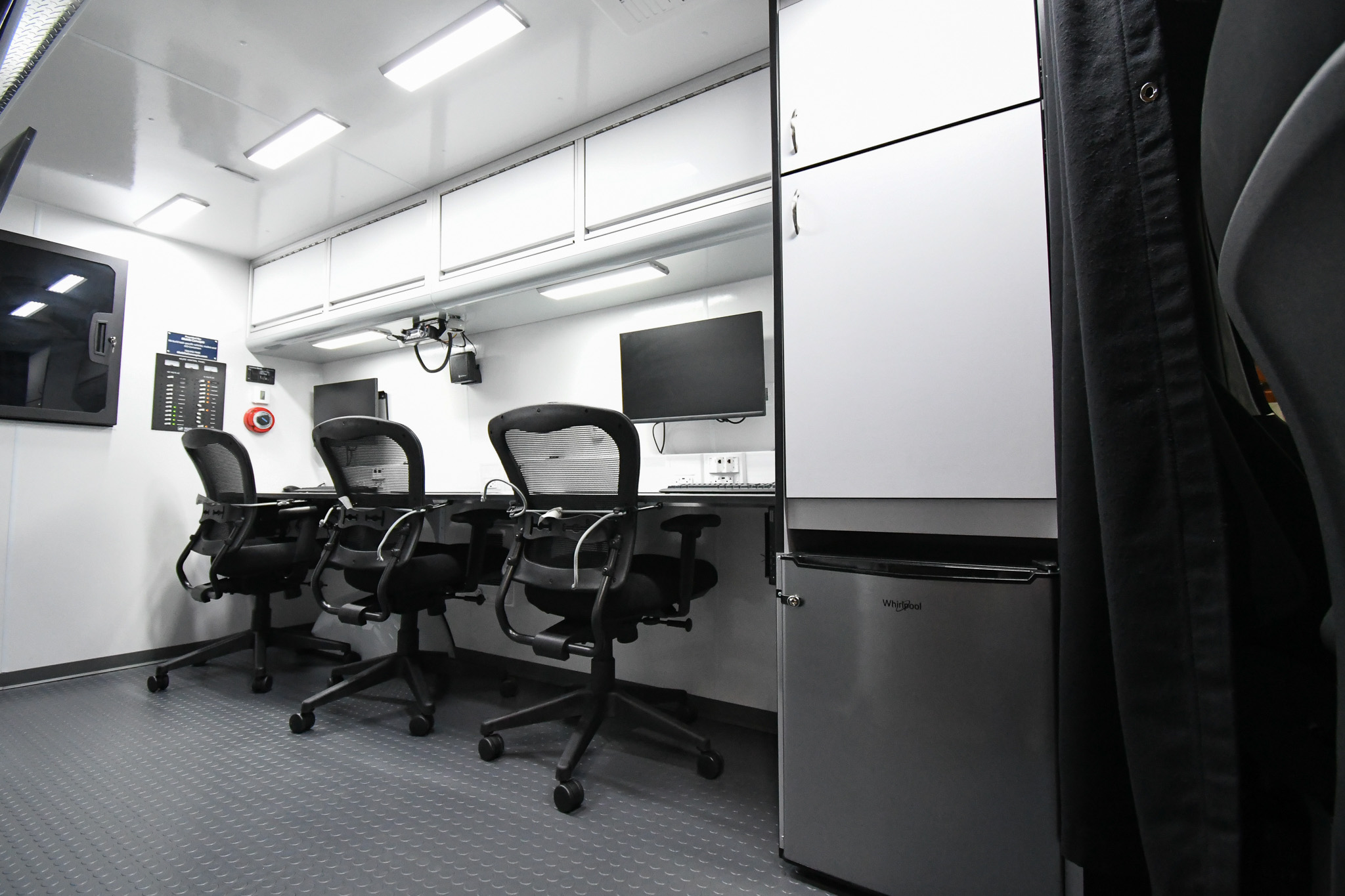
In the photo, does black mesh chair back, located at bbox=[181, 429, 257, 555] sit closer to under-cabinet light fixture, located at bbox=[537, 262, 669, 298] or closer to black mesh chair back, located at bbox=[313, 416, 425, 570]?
black mesh chair back, located at bbox=[313, 416, 425, 570]

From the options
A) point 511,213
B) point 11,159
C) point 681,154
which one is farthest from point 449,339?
point 11,159

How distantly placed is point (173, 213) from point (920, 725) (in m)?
4.31

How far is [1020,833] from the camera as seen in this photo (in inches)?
41.9

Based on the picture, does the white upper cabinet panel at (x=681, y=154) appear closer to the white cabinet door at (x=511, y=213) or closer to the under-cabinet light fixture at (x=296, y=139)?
the white cabinet door at (x=511, y=213)

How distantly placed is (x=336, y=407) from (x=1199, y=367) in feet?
14.3

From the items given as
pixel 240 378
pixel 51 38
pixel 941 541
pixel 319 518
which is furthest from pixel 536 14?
pixel 240 378

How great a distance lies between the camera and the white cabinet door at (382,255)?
292 cm

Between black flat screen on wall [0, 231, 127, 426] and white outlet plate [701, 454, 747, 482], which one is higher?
black flat screen on wall [0, 231, 127, 426]

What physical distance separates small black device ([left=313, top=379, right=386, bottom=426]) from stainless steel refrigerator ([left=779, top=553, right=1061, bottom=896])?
3.30 metres

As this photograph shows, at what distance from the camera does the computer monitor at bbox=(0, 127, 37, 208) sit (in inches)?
36.5

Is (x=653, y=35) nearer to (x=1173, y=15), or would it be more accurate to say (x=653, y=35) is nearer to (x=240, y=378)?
(x=1173, y=15)

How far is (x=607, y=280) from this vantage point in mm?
2484

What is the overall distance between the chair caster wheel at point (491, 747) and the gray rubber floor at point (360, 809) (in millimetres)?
33

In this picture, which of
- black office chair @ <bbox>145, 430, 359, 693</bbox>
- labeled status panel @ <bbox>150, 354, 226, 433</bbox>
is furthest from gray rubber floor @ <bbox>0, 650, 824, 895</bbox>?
labeled status panel @ <bbox>150, 354, 226, 433</bbox>
